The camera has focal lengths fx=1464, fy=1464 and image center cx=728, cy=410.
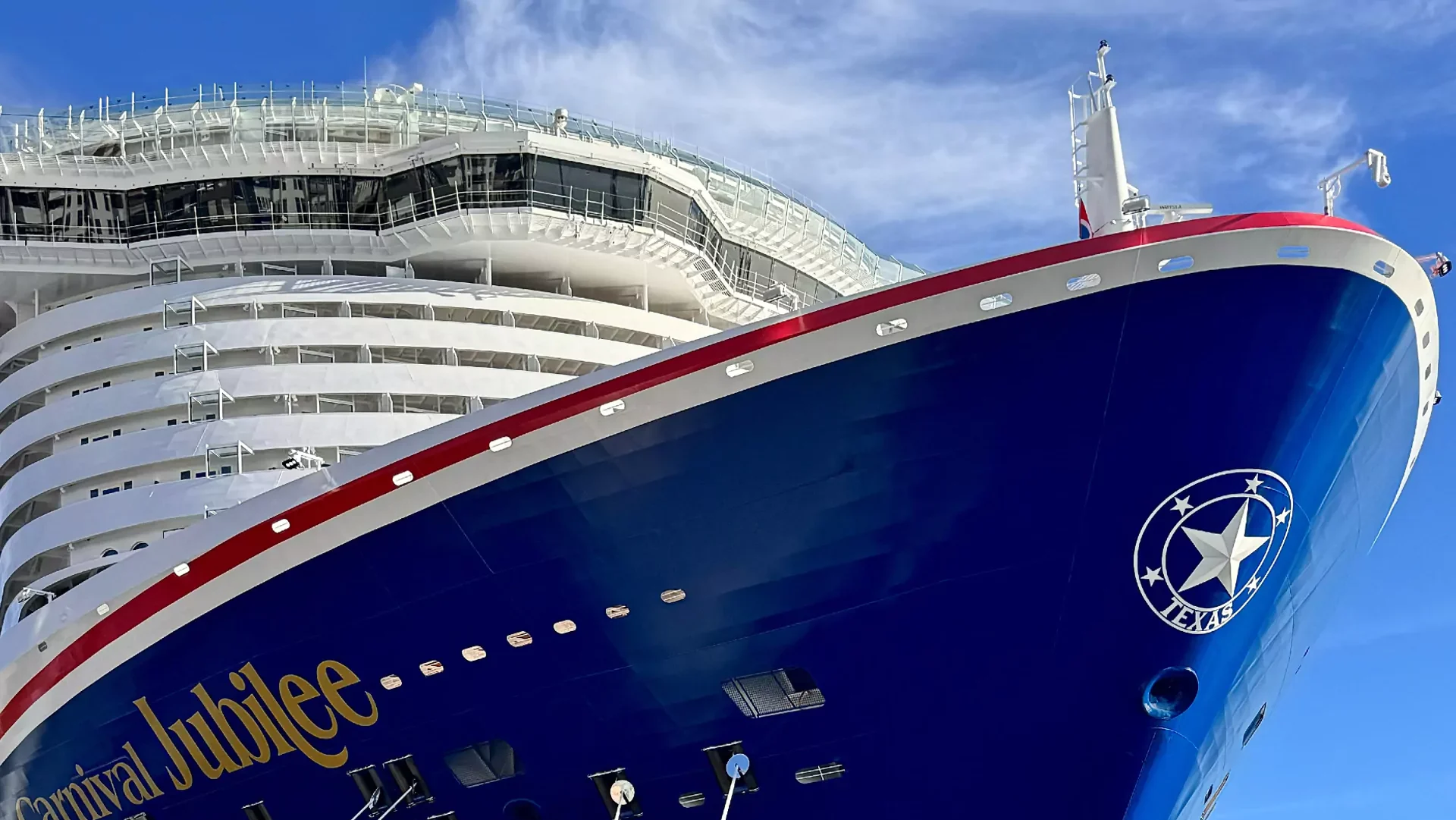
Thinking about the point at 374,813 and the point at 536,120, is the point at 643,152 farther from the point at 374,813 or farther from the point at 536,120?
the point at 374,813

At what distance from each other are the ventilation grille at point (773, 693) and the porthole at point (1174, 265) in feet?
13.3

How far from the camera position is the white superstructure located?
17375 millimetres

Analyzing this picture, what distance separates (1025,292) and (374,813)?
272 inches

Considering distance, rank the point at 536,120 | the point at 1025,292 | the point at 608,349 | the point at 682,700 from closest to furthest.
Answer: the point at 1025,292, the point at 682,700, the point at 608,349, the point at 536,120

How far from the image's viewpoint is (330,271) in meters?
20.1

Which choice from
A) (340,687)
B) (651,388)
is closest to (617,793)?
(340,687)

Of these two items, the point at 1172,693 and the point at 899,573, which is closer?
the point at 899,573

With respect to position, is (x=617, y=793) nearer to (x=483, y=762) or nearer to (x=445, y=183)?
(x=483, y=762)

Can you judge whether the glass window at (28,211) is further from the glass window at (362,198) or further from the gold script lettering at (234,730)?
the gold script lettering at (234,730)

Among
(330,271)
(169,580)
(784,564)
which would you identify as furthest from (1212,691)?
(330,271)

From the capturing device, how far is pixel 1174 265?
414 inches

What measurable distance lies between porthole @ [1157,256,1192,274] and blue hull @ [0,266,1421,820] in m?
0.09

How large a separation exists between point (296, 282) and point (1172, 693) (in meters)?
12.5

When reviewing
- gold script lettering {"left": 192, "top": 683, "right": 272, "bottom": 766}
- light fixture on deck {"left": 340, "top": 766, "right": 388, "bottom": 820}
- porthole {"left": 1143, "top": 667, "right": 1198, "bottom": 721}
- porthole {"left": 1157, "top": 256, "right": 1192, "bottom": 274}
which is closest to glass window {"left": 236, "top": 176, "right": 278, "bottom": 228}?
gold script lettering {"left": 192, "top": 683, "right": 272, "bottom": 766}
